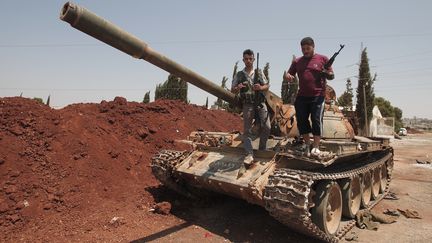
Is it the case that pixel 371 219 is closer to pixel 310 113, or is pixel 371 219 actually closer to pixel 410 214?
pixel 410 214

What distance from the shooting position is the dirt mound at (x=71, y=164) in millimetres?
7066

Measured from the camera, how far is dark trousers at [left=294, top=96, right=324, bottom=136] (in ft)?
21.3

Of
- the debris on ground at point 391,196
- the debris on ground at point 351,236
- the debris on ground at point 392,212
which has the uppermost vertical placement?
the debris on ground at point 391,196

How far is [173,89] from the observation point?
116 ft

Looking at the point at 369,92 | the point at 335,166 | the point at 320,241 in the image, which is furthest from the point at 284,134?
the point at 369,92

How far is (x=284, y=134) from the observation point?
8109 millimetres

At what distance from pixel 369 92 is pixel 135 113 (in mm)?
27387

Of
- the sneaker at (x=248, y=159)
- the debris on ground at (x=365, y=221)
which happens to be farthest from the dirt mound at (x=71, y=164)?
the debris on ground at (x=365, y=221)

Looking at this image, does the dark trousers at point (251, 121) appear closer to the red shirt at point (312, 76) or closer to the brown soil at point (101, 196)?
the red shirt at point (312, 76)

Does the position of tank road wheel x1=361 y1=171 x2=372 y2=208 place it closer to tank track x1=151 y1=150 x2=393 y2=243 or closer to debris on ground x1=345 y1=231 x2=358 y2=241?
debris on ground x1=345 y1=231 x2=358 y2=241

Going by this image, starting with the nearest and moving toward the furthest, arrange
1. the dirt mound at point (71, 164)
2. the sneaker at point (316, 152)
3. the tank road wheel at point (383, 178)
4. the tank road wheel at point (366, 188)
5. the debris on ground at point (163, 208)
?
the sneaker at point (316, 152)
the dirt mound at point (71, 164)
the debris on ground at point (163, 208)
the tank road wheel at point (366, 188)
the tank road wheel at point (383, 178)

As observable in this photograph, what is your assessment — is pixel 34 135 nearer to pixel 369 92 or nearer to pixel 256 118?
pixel 256 118

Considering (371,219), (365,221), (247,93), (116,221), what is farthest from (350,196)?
(116,221)

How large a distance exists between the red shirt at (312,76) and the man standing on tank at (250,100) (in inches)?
25.5
